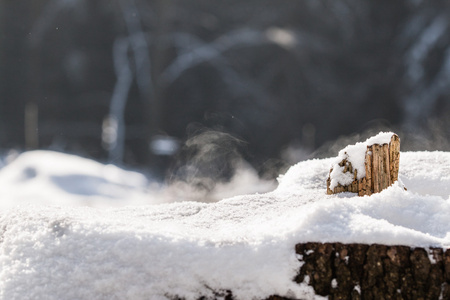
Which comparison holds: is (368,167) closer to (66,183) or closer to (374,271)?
(374,271)

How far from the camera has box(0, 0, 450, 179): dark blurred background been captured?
6.36 metres

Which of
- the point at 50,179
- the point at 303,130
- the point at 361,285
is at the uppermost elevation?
the point at 303,130

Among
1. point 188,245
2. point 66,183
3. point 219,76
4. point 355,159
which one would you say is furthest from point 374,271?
point 219,76

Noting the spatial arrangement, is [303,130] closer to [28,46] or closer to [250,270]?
[28,46]

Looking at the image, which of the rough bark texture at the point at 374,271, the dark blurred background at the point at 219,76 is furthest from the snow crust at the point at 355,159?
the dark blurred background at the point at 219,76

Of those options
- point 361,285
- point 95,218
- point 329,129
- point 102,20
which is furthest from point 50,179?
point 361,285

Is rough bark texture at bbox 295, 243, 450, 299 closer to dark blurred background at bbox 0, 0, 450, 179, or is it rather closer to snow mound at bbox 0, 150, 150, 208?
snow mound at bbox 0, 150, 150, 208

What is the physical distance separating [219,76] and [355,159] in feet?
18.1

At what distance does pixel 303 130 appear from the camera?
21.1 ft

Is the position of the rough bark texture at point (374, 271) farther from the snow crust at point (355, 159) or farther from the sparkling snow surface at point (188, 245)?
the snow crust at point (355, 159)

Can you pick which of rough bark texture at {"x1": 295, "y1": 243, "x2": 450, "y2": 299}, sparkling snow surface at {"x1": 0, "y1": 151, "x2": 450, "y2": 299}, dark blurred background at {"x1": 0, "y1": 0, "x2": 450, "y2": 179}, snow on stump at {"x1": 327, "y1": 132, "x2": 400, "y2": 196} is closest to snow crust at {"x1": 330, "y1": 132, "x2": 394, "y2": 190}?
snow on stump at {"x1": 327, "y1": 132, "x2": 400, "y2": 196}

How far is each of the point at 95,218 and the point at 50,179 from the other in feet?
12.9

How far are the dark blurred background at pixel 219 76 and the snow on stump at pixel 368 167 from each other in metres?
4.77

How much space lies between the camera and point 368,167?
1267 mm
